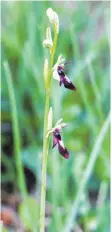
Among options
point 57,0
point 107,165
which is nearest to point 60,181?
point 107,165

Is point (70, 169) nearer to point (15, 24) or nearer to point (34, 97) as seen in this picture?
point (34, 97)

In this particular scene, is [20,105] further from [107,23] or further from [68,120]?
[107,23]

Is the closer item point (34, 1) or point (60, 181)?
point (60, 181)

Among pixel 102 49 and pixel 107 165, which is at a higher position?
pixel 102 49

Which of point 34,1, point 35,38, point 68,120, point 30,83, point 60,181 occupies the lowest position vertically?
point 60,181

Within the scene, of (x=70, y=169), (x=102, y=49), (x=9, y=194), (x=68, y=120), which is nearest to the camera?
(x=70, y=169)

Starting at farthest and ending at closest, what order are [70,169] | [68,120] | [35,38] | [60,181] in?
[35,38] → [68,120] → [70,169] → [60,181]
